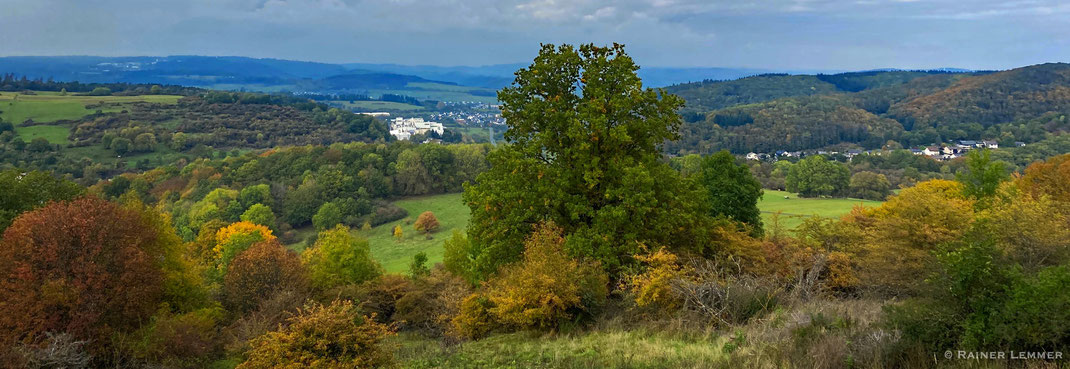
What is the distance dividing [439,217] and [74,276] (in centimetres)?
6221

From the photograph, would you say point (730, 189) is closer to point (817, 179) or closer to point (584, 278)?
point (584, 278)

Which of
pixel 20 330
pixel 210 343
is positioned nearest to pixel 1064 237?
pixel 210 343

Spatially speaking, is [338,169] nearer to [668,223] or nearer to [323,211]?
[323,211]

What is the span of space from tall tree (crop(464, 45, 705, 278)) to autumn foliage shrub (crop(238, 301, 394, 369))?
7664mm

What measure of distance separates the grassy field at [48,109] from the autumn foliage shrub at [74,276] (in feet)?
461

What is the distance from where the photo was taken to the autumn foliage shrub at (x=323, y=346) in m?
8.79

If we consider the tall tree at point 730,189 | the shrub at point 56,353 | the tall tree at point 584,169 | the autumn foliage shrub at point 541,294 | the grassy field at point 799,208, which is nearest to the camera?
the shrub at point 56,353

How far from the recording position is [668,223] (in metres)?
16.5

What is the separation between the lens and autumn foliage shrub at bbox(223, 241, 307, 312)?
848 inches

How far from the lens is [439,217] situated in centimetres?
7806

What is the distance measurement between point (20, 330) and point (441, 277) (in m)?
16.2

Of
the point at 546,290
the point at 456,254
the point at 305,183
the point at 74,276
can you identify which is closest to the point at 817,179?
the point at 456,254

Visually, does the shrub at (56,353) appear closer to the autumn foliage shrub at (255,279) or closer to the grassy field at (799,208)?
the autumn foliage shrub at (255,279)

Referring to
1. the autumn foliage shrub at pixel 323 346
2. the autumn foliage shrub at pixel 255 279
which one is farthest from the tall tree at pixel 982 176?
the autumn foliage shrub at pixel 255 279
